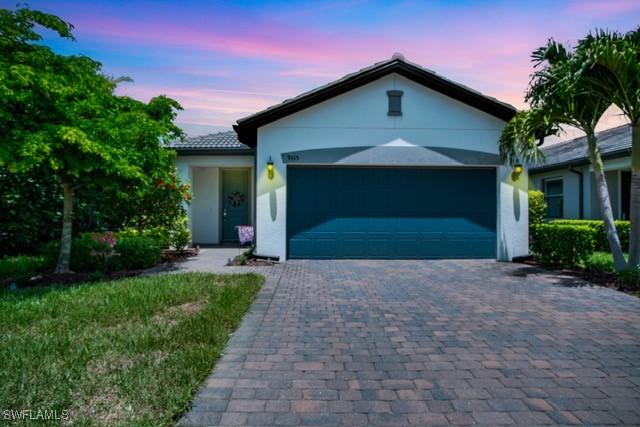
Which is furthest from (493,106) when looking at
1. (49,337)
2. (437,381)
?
(49,337)

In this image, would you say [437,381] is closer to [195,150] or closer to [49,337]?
[49,337]

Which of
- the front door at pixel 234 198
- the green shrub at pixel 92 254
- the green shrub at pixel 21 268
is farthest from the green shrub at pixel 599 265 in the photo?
the green shrub at pixel 21 268

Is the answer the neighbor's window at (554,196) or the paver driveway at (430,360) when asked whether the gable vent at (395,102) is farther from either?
the neighbor's window at (554,196)

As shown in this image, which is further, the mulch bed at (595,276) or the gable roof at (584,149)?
the gable roof at (584,149)

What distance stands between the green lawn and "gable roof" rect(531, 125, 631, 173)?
11.6 meters

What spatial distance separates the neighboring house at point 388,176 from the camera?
10062 mm

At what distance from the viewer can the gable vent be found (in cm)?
1012

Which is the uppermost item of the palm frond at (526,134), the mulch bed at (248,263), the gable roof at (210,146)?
the gable roof at (210,146)

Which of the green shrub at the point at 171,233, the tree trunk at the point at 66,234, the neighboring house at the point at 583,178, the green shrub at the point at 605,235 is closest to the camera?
the tree trunk at the point at 66,234

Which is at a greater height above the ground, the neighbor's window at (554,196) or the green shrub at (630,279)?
the neighbor's window at (554,196)

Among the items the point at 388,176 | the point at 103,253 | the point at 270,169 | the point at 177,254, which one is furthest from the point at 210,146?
the point at 388,176

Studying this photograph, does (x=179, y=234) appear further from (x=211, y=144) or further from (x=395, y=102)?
(x=395, y=102)

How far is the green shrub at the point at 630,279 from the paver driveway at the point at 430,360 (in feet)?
1.75

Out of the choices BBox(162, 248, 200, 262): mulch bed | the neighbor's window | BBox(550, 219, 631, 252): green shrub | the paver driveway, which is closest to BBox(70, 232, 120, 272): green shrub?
BBox(162, 248, 200, 262): mulch bed
